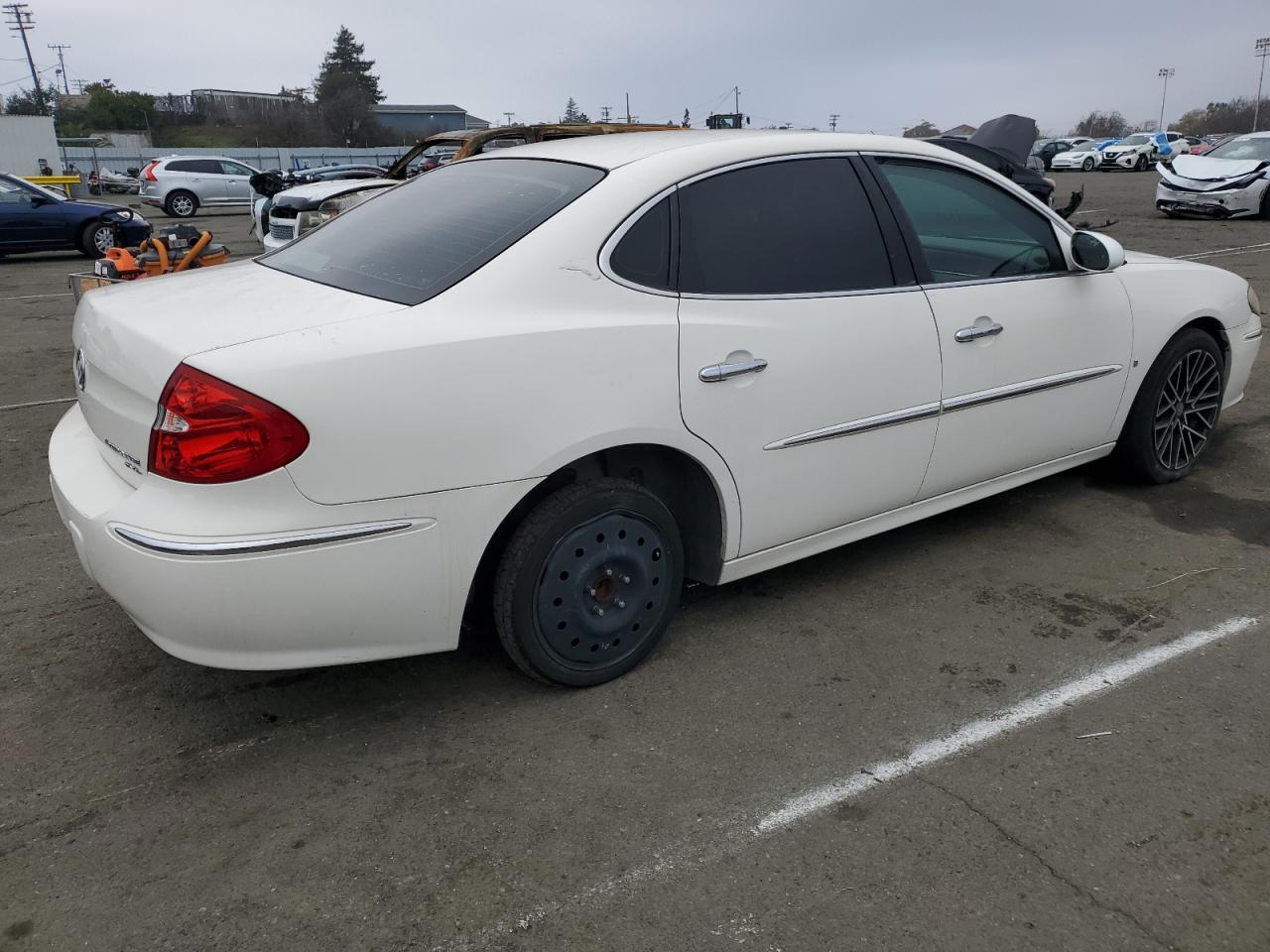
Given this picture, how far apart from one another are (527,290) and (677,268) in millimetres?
493

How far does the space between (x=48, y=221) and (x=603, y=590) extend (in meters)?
15.4

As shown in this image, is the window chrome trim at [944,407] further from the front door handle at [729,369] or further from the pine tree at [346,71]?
the pine tree at [346,71]

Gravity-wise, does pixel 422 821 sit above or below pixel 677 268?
below

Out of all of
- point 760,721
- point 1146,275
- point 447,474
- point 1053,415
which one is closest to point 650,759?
point 760,721

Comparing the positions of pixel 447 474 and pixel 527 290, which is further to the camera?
pixel 527 290

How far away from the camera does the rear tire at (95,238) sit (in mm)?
15352

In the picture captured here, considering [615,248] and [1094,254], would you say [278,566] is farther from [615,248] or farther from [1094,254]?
[1094,254]

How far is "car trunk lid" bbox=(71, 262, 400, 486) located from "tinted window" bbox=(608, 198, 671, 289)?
0.66m

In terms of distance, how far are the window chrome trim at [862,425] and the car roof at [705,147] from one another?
880 mm

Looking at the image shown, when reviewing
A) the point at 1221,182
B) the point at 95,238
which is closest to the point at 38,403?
the point at 95,238

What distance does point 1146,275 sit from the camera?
4.19 meters

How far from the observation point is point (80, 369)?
2990mm

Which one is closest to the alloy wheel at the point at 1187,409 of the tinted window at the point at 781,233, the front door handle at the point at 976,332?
Result: the front door handle at the point at 976,332

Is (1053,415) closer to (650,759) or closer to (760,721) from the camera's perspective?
(760,721)
